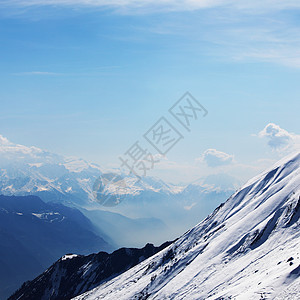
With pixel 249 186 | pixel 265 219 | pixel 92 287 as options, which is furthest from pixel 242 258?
pixel 92 287

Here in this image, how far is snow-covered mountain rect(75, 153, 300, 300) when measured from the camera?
3300 inches

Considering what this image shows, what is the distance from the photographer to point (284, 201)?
135750mm

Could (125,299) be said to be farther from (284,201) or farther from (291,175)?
(291,175)

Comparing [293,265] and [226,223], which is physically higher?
[293,265]

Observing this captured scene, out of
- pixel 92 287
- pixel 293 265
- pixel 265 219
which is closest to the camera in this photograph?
pixel 293 265

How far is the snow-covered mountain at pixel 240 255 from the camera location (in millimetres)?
83812

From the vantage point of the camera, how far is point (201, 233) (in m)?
177

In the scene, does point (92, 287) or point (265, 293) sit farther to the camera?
point (92, 287)

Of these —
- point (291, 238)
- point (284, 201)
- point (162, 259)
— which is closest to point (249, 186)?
point (284, 201)

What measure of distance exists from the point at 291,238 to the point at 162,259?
75.4 metres

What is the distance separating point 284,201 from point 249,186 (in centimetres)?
4589

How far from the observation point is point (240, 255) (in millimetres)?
122375

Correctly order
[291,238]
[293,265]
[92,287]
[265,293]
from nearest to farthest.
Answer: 1. [265,293]
2. [293,265]
3. [291,238]
4. [92,287]

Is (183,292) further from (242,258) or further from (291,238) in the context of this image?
(291,238)
